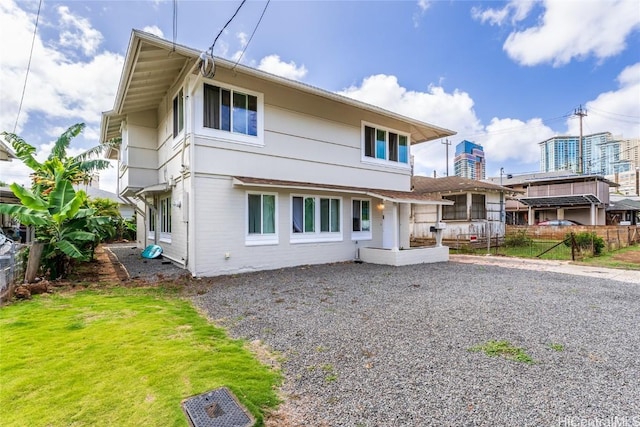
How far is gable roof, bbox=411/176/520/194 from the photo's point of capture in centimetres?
1981

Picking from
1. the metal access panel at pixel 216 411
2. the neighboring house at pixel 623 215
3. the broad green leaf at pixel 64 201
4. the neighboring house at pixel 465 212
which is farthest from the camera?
the neighboring house at pixel 623 215

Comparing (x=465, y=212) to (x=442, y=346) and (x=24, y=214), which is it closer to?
(x=442, y=346)

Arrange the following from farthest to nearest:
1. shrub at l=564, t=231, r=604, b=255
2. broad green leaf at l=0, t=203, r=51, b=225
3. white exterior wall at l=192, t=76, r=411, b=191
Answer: shrub at l=564, t=231, r=604, b=255
white exterior wall at l=192, t=76, r=411, b=191
broad green leaf at l=0, t=203, r=51, b=225

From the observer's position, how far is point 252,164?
10.4 metres

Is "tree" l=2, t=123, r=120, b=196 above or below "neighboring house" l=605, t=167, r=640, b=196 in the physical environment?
below

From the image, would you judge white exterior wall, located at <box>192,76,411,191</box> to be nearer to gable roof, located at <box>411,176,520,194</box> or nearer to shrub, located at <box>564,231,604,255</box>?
gable roof, located at <box>411,176,520,194</box>

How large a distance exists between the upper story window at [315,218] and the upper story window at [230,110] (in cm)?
298

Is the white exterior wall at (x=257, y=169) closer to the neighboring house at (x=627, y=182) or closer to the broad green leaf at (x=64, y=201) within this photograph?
the broad green leaf at (x=64, y=201)

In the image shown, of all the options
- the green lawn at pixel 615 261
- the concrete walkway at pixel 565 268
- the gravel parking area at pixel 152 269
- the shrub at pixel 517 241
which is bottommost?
the concrete walkway at pixel 565 268

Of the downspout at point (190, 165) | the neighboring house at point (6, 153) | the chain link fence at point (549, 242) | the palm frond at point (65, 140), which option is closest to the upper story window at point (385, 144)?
the chain link fence at point (549, 242)

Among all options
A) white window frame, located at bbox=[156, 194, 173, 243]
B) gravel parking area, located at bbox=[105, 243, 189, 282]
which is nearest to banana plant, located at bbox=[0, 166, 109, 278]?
gravel parking area, located at bbox=[105, 243, 189, 282]

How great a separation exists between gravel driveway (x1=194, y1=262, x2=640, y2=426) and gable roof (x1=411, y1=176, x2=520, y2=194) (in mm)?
11736

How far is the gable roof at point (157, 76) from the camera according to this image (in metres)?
8.10

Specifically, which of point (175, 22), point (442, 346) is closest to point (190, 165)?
point (175, 22)
